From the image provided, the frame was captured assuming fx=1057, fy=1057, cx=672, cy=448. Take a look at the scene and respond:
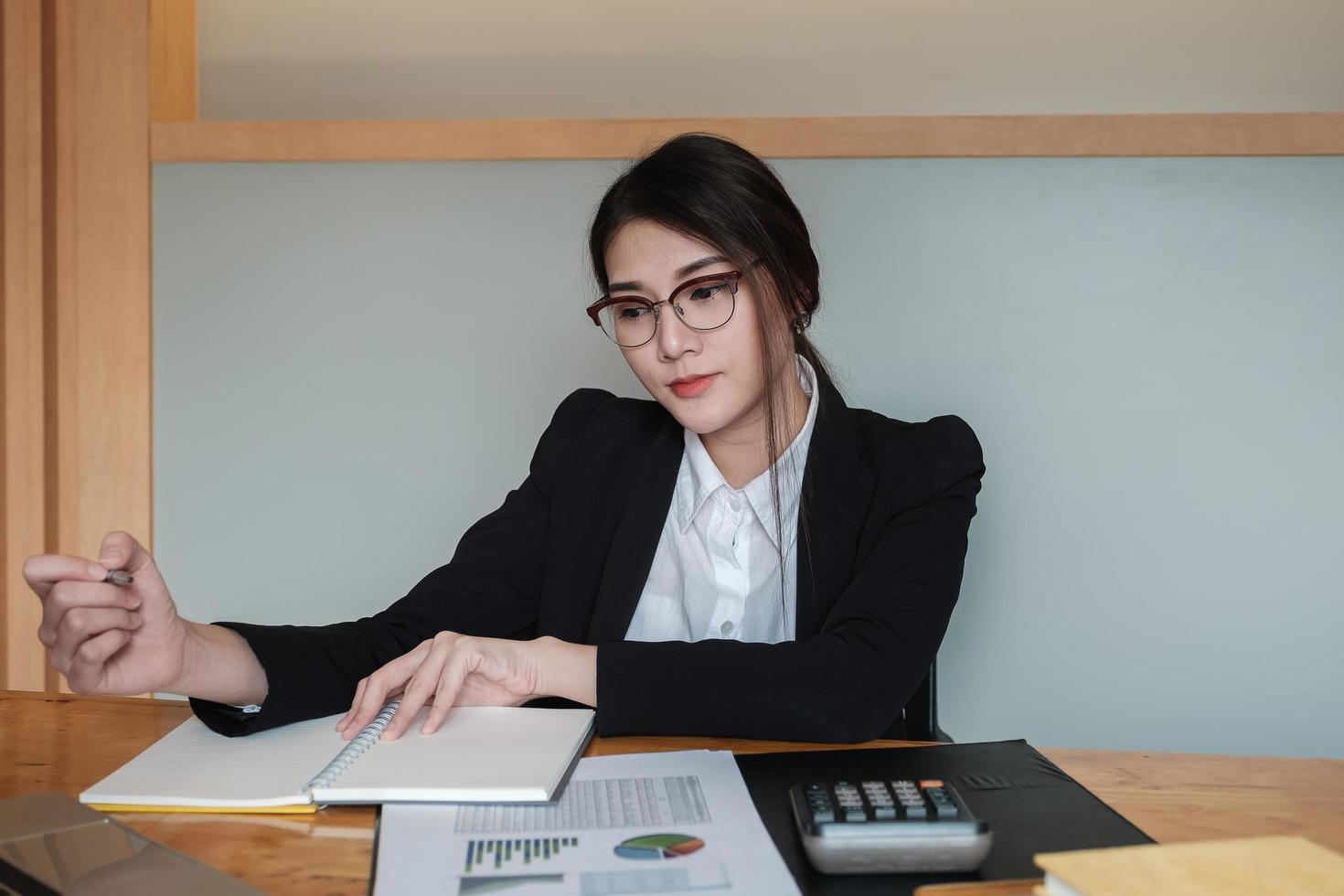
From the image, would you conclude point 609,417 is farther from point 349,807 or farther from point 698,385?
point 349,807

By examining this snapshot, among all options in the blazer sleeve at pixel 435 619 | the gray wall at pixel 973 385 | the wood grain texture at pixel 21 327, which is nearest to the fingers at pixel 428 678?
the blazer sleeve at pixel 435 619

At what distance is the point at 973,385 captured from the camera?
1843mm

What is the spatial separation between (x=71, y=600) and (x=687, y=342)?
70 cm

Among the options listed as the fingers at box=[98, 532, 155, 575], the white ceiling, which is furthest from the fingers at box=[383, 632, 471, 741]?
the white ceiling

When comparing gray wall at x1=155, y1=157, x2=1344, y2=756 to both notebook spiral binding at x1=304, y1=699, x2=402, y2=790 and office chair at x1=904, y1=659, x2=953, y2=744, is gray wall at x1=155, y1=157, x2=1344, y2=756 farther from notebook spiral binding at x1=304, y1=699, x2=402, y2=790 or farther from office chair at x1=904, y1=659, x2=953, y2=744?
notebook spiral binding at x1=304, y1=699, x2=402, y2=790

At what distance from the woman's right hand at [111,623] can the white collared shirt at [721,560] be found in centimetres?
61

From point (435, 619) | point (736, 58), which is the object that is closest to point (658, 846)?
point (435, 619)

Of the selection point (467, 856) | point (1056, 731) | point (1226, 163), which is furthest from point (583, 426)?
point (1226, 163)

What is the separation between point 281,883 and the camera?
0.66 metres

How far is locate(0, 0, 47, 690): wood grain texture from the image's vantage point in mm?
1941

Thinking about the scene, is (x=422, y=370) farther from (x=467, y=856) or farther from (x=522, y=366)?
(x=467, y=856)

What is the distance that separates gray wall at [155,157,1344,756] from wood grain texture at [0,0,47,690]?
0.22 m

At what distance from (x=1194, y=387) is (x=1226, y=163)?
14.9 inches

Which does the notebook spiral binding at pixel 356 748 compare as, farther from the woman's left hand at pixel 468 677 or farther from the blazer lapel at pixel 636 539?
the blazer lapel at pixel 636 539
